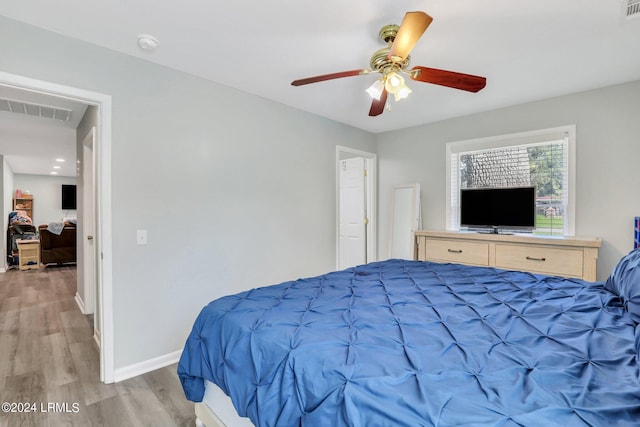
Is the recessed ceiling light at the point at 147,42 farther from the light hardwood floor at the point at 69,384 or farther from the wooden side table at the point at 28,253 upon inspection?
the wooden side table at the point at 28,253

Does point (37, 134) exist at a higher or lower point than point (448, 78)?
higher

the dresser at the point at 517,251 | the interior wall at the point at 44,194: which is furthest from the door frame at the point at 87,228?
the interior wall at the point at 44,194

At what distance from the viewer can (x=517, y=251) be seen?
123 inches

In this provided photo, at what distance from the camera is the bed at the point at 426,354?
0.78 m

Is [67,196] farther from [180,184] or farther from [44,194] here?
[180,184]

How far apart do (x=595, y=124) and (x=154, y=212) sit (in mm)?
4244

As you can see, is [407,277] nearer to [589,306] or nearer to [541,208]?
[589,306]

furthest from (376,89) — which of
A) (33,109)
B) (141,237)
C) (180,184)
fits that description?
(33,109)

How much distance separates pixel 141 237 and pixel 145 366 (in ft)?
3.39

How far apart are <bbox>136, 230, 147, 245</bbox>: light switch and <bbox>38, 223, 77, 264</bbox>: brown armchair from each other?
567 cm

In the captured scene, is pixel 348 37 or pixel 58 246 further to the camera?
pixel 58 246

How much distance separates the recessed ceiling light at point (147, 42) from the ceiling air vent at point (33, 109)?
1731 mm

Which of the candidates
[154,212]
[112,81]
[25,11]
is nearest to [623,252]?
[154,212]

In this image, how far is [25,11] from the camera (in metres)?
1.83
